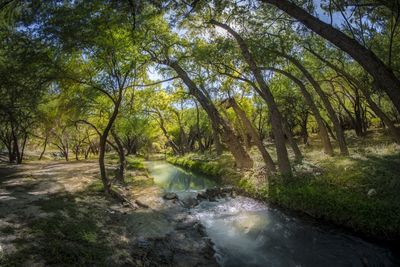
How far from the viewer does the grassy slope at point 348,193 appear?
286 inches

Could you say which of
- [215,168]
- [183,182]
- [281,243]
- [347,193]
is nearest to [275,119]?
[347,193]

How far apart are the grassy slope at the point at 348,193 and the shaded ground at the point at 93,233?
150 inches

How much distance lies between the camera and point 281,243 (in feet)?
25.2

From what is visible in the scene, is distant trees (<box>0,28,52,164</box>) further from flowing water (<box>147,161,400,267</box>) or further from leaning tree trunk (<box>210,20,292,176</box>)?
flowing water (<box>147,161,400,267</box>)

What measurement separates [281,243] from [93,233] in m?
5.20

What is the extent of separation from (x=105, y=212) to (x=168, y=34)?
1029 centimetres

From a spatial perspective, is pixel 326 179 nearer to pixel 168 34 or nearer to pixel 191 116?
pixel 168 34

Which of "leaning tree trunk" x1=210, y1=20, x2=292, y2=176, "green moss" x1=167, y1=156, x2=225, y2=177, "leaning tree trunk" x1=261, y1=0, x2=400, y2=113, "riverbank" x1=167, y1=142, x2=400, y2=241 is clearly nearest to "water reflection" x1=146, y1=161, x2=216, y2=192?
"green moss" x1=167, y1=156, x2=225, y2=177

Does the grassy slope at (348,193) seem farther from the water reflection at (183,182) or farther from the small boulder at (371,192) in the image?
the water reflection at (183,182)

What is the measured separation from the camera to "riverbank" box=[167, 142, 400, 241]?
725 centimetres

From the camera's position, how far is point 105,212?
9281mm

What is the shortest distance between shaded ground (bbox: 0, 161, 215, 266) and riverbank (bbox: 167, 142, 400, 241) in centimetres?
378

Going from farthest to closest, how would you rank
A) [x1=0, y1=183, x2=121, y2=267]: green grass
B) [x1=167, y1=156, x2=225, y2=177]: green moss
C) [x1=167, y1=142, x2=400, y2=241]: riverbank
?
1. [x1=167, y1=156, x2=225, y2=177]: green moss
2. [x1=167, y1=142, x2=400, y2=241]: riverbank
3. [x1=0, y1=183, x2=121, y2=267]: green grass

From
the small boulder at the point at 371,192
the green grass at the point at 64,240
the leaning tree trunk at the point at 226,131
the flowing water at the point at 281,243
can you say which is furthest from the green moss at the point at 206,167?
the green grass at the point at 64,240
